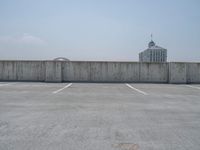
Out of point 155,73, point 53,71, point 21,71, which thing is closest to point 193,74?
point 155,73

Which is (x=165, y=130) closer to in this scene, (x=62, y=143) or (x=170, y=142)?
(x=170, y=142)

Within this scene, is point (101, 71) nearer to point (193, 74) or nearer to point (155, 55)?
point (193, 74)

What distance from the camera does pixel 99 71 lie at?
18594 mm

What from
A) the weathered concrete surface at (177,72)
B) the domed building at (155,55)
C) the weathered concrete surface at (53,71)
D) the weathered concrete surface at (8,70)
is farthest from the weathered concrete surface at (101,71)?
the domed building at (155,55)

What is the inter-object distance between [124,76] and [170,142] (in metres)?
14.7

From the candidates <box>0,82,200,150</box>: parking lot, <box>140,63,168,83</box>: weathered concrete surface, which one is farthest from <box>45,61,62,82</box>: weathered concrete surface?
<box>0,82,200,150</box>: parking lot

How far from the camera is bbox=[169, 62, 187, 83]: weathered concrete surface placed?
18266 mm

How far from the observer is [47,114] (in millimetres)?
6133

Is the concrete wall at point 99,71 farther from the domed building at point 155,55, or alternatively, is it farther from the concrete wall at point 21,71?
the domed building at point 155,55

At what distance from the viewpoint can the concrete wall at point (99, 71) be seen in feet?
60.0

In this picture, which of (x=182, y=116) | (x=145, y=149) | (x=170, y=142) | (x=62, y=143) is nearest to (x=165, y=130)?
(x=170, y=142)

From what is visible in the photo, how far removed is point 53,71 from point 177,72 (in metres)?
9.92

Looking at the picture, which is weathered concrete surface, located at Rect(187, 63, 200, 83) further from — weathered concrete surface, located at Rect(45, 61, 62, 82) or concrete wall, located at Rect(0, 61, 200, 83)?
weathered concrete surface, located at Rect(45, 61, 62, 82)

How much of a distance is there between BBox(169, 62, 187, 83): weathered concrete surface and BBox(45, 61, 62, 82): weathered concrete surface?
8.89m
